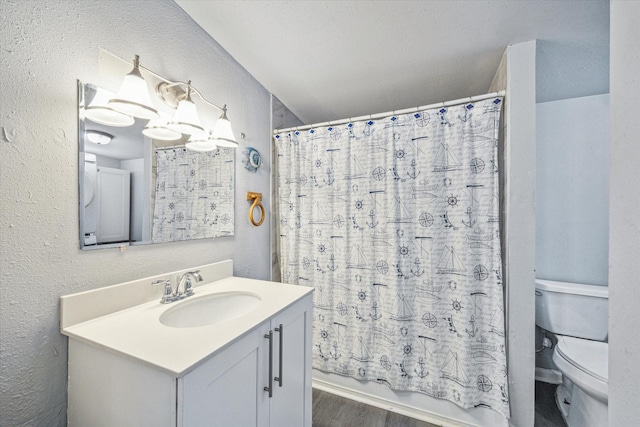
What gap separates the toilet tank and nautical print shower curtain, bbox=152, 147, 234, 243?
84.9 inches

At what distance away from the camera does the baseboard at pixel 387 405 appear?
1.48 meters

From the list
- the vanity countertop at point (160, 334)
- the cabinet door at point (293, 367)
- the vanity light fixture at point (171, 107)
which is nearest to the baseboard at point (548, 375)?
the cabinet door at point (293, 367)

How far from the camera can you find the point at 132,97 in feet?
3.10

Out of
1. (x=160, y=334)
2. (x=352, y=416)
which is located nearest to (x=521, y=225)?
(x=352, y=416)

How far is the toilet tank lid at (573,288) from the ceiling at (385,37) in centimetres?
145

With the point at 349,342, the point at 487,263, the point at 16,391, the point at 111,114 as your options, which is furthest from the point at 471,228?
the point at 16,391

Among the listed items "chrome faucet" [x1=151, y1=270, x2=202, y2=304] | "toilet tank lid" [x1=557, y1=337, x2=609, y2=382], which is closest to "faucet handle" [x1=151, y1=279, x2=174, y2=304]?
"chrome faucet" [x1=151, y1=270, x2=202, y2=304]

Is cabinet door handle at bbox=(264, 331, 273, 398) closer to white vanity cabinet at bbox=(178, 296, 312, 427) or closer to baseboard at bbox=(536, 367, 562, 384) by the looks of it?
white vanity cabinet at bbox=(178, 296, 312, 427)

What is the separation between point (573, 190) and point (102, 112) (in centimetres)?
282

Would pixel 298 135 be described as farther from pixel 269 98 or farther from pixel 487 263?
pixel 487 263

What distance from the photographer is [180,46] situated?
1.29 meters

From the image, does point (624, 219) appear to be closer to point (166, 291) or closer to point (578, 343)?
point (166, 291)

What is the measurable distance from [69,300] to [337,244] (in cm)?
132

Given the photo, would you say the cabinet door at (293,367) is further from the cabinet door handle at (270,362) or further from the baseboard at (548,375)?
the baseboard at (548,375)
